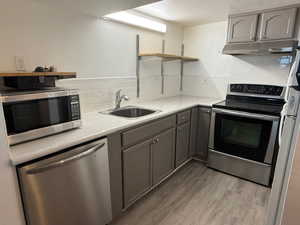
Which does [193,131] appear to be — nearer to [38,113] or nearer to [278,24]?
[278,24]

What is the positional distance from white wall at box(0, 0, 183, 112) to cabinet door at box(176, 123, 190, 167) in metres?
0.77

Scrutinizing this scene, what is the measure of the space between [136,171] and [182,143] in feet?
3.08

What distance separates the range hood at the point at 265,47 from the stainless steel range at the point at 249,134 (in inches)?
21.6

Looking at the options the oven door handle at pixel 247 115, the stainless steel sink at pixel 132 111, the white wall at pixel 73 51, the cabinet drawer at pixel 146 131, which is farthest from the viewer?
the stainless steel sink at pixel 132 111

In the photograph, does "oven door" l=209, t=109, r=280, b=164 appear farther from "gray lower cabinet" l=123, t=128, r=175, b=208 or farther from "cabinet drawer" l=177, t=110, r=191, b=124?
"gray lower cabinet" l=123, t=128, r=175, b=208

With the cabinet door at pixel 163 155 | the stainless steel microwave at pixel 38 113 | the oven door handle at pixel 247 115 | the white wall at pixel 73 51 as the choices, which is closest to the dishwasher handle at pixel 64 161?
the white wall at pixel 73 51

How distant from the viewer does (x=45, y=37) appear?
1650 mm

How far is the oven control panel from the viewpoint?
8.30 ft

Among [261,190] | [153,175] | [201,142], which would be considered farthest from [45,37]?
[261,190]

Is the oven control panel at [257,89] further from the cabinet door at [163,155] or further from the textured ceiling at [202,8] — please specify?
the cabinet door at [163,155]

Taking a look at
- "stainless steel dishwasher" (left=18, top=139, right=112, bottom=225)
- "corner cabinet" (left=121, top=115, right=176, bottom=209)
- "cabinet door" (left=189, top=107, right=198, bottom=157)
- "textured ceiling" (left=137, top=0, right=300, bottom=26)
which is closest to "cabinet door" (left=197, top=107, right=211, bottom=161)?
"cabinet door" (left=189, top=107, right=198, bottom=157)

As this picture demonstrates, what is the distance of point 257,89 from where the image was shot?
2682 millimetres

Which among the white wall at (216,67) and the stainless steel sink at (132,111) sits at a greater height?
the white wall at (216,67)

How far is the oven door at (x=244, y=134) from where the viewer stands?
2158mm
